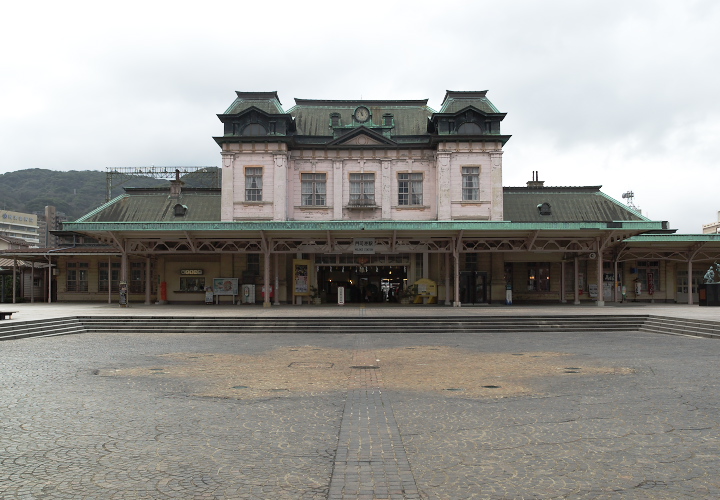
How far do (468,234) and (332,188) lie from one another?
8654 mm

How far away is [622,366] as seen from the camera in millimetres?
11789

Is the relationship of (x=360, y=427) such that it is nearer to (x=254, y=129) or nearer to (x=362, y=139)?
(x=362, y=139)

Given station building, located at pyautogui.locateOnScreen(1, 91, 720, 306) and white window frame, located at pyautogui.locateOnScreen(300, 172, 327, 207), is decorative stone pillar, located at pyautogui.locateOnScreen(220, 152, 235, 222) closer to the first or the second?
station building, located at pyautogui.locateOnScreen(1, 91, 720, 306)

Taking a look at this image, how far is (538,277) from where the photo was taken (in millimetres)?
33250

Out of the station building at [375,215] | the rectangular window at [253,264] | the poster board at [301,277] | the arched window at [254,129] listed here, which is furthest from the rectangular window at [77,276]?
the poster board at [301,277]

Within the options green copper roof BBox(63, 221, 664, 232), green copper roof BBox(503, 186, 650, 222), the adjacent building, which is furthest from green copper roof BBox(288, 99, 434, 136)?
the adjacent building

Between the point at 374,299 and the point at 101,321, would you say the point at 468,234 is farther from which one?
the point at 101,321

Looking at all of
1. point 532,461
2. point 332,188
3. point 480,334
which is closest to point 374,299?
point 332,188

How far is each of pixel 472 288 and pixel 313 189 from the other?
35.0 ft

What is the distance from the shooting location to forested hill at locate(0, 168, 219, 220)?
112688mm

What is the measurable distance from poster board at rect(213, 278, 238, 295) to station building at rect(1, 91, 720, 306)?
8cm

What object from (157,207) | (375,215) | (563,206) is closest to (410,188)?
(375,215)

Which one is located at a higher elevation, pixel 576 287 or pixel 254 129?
pixel 254 129

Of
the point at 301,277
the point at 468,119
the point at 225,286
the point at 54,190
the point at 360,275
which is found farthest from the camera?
the point at 54,190
